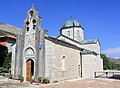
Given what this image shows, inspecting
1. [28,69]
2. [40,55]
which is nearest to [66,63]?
[40,55]

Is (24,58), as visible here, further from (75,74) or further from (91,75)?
(91,75)

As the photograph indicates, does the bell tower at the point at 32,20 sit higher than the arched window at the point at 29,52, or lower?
higher

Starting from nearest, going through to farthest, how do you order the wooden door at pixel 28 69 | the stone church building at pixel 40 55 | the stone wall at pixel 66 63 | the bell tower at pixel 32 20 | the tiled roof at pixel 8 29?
the stone church building at pixel 40 55
the stone wall at pixel 66 63
the bell tower at pixel 32 20
the wooden door at pixel 28 69
the tiled roof at pixel 8 29

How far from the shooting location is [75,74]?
75.2 feet

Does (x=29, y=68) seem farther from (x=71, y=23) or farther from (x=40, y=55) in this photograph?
(x=71, y=23)

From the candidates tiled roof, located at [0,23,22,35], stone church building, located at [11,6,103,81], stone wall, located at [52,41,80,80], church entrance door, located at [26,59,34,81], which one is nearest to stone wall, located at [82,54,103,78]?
stone wall, located at [52,41,80,80]

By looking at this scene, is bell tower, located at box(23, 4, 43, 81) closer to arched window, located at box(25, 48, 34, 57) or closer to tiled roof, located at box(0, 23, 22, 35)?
arched window, located at box(25, 48, 34, 57)

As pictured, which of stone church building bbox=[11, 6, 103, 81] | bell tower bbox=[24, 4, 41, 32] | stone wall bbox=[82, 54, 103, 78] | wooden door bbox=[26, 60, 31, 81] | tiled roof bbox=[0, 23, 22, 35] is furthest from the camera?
tiled roof bbox=[0, 23, 22, 35]

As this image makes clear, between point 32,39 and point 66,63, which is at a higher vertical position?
point 32,39

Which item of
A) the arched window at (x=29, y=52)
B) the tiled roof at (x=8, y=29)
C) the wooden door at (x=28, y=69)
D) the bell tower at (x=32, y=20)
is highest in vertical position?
the tiled roof at (x=8, y=29)

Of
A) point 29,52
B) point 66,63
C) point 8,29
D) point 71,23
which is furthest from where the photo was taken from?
point 8,29

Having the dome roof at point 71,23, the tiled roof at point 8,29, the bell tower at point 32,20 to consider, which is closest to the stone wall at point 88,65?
the bell tower at point 32,20

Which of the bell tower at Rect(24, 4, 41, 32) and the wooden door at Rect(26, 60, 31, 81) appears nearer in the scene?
the bell tower at Rect(24, 4, 41, 32)

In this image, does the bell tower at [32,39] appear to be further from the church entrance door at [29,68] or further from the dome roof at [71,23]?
the dome roof at [71,23]
